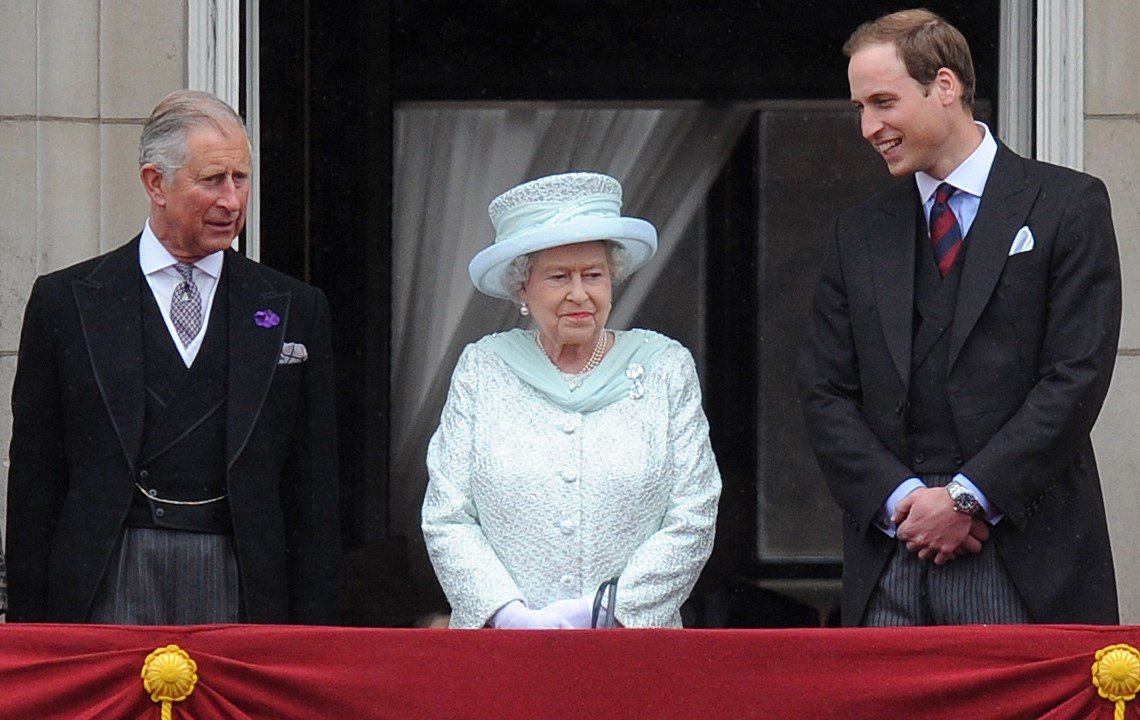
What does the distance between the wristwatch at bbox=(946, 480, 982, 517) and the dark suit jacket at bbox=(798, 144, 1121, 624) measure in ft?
0.10

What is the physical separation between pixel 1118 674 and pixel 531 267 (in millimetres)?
1445

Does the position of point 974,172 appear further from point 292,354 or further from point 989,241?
point 292,354

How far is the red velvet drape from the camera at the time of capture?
340 centimetres

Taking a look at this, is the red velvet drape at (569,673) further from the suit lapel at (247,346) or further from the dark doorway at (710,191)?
the dark doorway at (710,191)

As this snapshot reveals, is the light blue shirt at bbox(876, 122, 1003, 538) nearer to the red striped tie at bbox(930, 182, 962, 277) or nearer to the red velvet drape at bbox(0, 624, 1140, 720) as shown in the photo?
the red striped tie at bbox(930, 182, 962, 277)

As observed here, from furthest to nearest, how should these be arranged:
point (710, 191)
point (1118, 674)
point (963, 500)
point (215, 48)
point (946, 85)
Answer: point (710, 191)
point (215, 48)
point (946, 85)
point (963, 500)
point (1118, 674)

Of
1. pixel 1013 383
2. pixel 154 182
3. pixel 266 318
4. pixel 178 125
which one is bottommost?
pixel 1013 383

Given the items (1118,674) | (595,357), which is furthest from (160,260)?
(1118,674)

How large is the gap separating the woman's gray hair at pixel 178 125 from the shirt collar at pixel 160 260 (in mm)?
179

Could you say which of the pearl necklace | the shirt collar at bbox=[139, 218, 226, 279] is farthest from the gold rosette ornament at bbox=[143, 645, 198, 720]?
the pearl necklace

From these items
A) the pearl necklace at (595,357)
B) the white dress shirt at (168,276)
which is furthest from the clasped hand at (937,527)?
the white dress shirt at (168,276)

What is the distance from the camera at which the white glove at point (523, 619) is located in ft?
12.7

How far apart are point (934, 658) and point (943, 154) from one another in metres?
1.10

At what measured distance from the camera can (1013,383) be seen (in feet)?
12.6
